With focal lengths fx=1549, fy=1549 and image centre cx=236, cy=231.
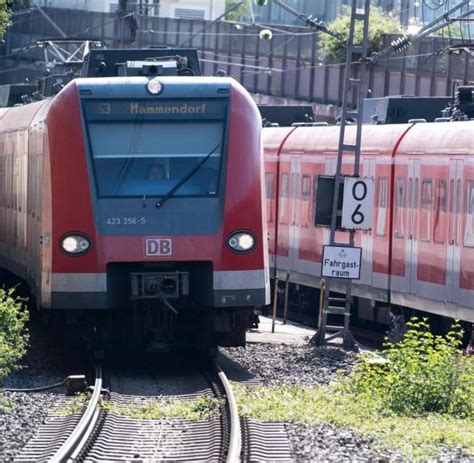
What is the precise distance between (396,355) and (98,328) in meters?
3.46

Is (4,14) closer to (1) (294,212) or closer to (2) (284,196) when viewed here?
(1) (294,212)

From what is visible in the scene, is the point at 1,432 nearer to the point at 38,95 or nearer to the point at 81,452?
the point at 81,452

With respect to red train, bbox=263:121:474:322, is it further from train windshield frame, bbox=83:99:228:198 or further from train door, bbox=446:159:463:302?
train windshield frame, bbox=83:99:228:198

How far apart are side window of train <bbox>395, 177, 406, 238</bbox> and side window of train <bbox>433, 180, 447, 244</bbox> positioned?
54.6 inches

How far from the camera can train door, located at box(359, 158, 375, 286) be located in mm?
22734

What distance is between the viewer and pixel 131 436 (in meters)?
11.7

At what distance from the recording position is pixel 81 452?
35.2 feet

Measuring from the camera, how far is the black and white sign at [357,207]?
1883 cm

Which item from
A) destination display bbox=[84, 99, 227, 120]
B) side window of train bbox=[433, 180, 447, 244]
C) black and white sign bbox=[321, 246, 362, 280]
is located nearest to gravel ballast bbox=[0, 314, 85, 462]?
destination display bbox=[84, 99, 227, 120]

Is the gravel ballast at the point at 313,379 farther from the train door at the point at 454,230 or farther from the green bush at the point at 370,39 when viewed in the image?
the green bush at the point at 370,39

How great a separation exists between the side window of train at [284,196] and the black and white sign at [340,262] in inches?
330

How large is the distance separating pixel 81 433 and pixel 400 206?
11.0 meters

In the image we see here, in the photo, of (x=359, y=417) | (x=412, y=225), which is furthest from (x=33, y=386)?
(x=412, y=225)

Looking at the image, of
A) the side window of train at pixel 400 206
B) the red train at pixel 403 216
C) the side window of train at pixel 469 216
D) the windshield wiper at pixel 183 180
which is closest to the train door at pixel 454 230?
the red train at pixel 403 216
